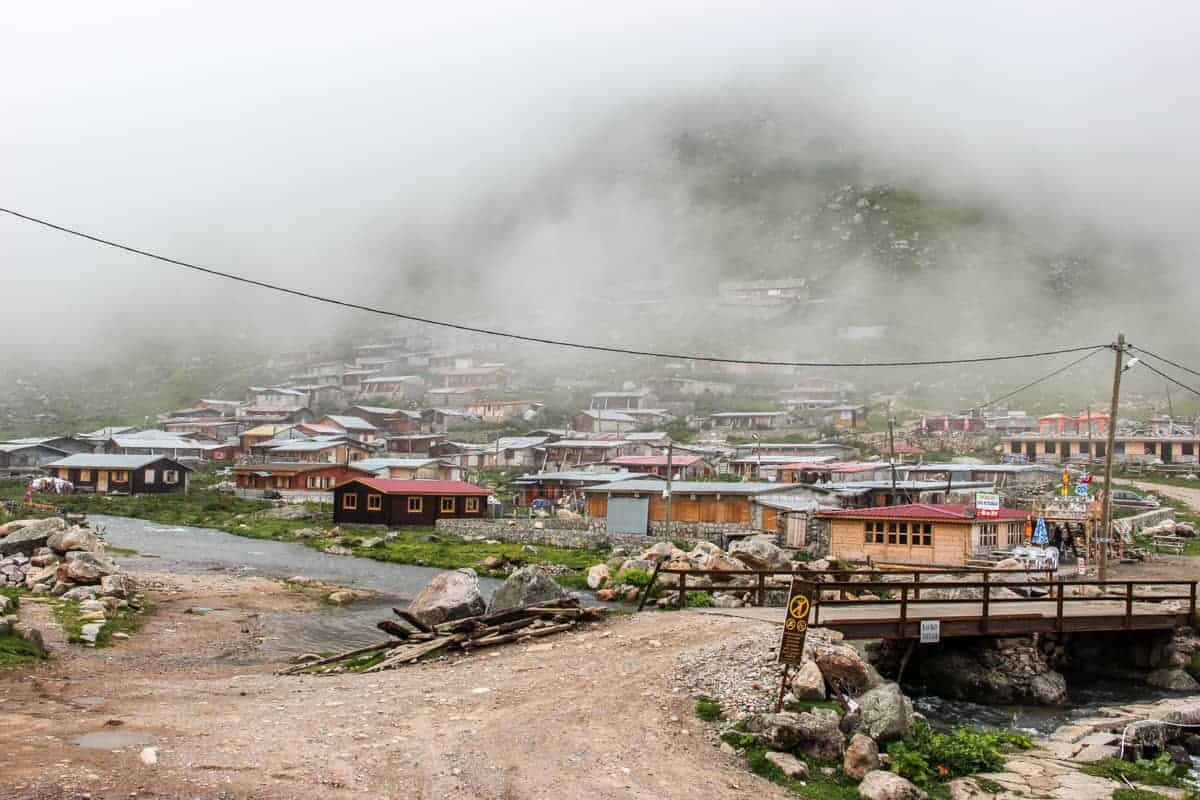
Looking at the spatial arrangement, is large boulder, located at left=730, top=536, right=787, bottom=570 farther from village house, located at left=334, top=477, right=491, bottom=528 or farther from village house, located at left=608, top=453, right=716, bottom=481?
village house, located at left=608, top=453, right=716, bottom=481

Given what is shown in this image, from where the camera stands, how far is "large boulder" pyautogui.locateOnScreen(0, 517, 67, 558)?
3148 centimetres

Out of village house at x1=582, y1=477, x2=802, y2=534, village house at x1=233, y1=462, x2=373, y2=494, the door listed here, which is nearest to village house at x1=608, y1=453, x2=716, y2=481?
village house at x1=582, y1=477, x2=802, y2=534

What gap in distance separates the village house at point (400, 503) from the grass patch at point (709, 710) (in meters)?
52.7

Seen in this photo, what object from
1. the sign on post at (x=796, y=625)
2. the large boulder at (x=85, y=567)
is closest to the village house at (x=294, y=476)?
the large boulder at (x=85, y=567)

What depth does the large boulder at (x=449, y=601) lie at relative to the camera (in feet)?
74.8

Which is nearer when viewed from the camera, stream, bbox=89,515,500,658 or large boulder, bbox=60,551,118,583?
stream, bbox=89,515,500,658

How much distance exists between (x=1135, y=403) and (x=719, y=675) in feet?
464

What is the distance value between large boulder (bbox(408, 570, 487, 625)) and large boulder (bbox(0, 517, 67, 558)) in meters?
17.1

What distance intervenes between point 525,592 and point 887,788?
12.2 meters

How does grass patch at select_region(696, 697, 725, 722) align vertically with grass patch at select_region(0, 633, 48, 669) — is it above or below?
above

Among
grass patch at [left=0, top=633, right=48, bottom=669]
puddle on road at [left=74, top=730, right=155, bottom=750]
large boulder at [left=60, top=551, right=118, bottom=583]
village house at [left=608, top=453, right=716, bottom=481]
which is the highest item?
puddle on road at [left=74, top=730, right=155, bottom=750]

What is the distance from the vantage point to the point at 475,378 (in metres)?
178

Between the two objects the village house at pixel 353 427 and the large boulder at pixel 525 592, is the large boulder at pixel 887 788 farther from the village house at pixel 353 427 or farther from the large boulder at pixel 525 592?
the village house at pixel 353 427

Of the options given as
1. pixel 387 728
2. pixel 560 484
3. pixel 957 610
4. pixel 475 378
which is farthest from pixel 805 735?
pixel 475 378
